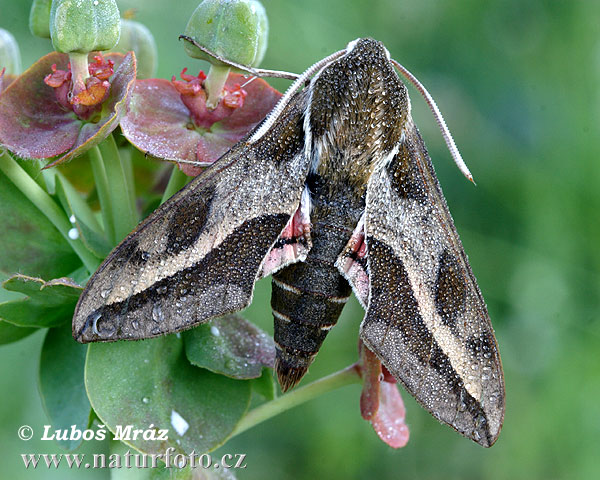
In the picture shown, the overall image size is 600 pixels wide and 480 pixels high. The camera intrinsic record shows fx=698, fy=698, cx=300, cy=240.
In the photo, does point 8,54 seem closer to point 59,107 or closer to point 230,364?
point 59,107

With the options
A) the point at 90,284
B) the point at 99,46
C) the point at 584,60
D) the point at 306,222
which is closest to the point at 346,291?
the point at 306,222

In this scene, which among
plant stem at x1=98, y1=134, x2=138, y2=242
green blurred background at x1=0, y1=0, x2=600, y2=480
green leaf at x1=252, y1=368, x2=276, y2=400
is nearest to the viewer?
plant stem at x1=98, y1=134, x2=138, y2=242

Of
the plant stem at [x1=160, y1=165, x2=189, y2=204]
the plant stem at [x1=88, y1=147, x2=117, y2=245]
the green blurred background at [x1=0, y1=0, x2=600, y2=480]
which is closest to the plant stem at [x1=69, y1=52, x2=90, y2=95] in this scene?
the plant stem at [x1=88, y1=147, x2=117, y2=245]

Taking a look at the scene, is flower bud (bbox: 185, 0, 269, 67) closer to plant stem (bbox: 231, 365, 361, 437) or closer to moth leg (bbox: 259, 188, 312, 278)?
moth leg (bbox: 259, 188, 312, 278)

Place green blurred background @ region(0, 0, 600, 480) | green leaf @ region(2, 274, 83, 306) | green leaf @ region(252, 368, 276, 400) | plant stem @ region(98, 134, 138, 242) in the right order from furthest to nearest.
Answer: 1. green blurred background @ region(0, 0, 600, 480)
2. green leaf @ region(252, 368, 276, 400)
3. plant stem @ region(98, 134, 138, 242)
4. green leaf @ region(2, 274, 83, 306)

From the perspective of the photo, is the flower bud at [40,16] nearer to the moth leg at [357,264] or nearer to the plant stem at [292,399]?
the moth leg at [357,264]

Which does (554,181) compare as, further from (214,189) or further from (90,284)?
(90,284)

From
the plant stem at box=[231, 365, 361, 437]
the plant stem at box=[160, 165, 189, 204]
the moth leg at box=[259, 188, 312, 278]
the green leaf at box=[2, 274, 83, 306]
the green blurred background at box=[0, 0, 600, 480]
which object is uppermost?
the plant stem at box=[160, 165, 189, 204]

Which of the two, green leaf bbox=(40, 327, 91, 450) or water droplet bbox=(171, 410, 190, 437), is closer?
water droplet bbox=(171, 410, 190, 437)
